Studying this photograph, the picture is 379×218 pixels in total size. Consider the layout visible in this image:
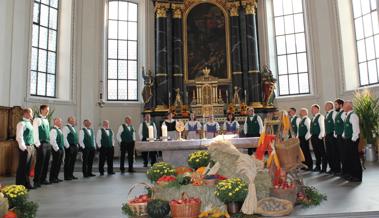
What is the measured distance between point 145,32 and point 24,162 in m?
10.8

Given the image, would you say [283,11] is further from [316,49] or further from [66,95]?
[66,95]

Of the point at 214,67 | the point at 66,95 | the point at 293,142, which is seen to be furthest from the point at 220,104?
the point at 293,142

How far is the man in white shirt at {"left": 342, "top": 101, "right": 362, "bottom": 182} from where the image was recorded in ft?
24.4

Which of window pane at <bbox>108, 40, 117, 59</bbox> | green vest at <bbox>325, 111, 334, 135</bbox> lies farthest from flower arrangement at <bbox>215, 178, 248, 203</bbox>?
window pane at <bbox>108, 40, 117, 59</bbox>

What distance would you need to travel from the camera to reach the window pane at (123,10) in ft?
57.2

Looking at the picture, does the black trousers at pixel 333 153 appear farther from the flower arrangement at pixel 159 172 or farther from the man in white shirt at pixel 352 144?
the flower arrangement at pixel 159 172

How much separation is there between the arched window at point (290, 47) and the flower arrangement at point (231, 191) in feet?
43.1

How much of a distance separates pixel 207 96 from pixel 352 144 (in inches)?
350

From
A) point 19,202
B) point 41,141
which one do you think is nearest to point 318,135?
point 41,141

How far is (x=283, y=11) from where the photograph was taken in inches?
687

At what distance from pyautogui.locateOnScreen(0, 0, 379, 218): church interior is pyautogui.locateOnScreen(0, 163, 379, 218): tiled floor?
168mm

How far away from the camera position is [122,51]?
56.6 feet

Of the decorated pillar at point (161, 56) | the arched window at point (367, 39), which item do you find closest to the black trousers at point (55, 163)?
the decorated pillar at point (161, 56)

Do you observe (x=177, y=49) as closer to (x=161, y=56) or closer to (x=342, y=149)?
(x=161, y=56)
